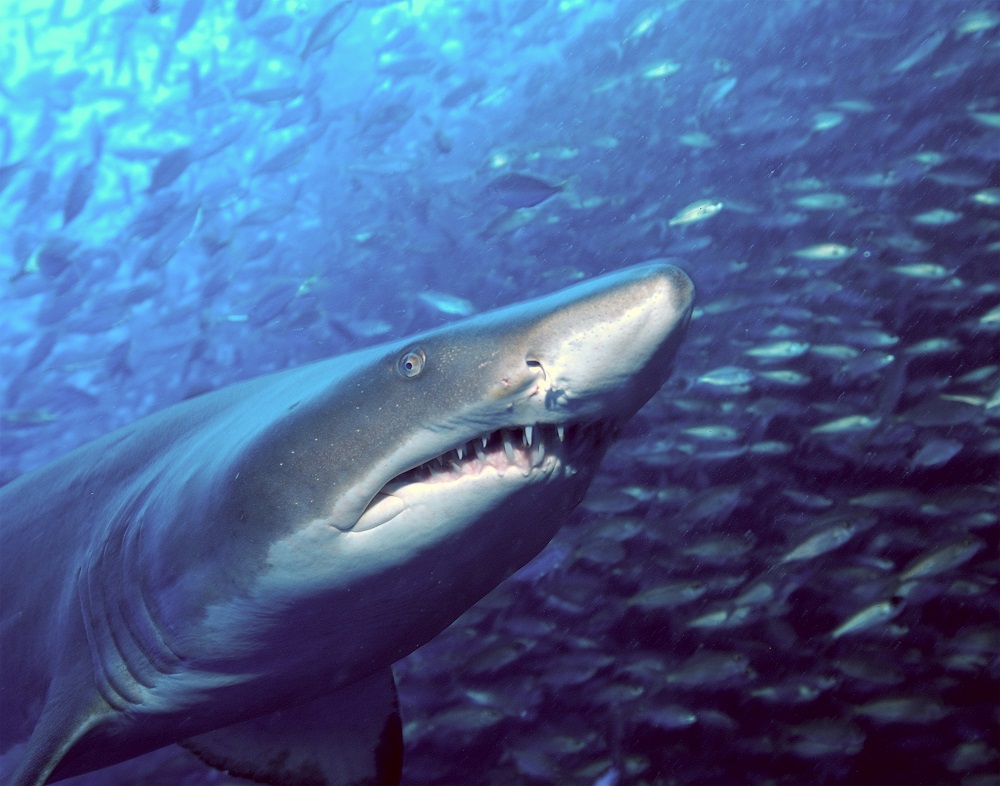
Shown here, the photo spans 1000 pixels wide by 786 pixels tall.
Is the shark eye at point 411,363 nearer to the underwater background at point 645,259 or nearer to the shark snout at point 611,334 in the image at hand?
the shark snout at point 611,334

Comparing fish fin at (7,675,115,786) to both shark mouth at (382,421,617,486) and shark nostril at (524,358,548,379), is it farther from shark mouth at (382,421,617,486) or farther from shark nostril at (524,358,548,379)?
shark nostril at (524,358,548,379)

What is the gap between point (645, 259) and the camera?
349 inches

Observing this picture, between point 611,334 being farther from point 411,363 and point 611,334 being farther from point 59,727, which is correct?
point 59,727

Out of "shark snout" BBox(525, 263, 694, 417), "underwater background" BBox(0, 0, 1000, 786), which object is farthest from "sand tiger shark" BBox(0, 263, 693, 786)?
"underwater background" BBox(0, 0, 1000, 786)

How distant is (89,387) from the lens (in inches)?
416

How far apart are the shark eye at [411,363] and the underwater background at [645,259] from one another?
4058 millimetres

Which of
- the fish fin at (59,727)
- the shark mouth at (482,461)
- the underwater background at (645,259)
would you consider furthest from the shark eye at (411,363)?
the underwater background at (645,259)

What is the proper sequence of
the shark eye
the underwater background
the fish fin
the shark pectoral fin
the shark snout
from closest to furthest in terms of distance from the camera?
1. the shark snout
2. the shark eye
3. the fish fin
4. the shark pectoral fin
5. the underwater background

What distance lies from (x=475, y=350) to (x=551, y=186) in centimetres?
545

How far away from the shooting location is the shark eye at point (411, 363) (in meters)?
1.39

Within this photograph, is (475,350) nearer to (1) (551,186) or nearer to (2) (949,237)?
(1) (551,186)

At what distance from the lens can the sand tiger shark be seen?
1294 millimetres

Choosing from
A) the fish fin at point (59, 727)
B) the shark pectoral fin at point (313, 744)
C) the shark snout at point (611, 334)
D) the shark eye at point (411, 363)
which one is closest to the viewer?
the shark snout at point (611, 334)

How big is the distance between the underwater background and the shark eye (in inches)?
160
